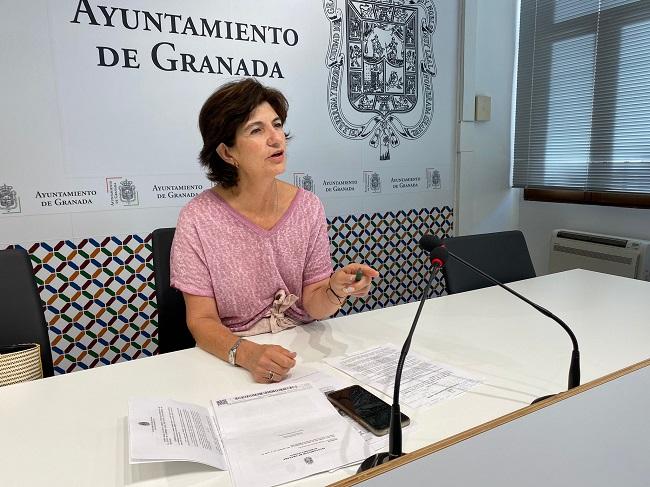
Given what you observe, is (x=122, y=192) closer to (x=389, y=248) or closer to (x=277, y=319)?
(x=277, y=319)

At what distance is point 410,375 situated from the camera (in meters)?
1.13

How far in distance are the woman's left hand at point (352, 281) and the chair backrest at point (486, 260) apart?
61 centimetres

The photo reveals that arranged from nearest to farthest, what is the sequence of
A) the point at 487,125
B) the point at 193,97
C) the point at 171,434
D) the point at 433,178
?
the point at 171,434 → the point at 193,97 → the point at 433,178 → the point at 487,125

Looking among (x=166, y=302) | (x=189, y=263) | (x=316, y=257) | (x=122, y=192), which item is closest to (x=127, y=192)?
(x=122, y=192)

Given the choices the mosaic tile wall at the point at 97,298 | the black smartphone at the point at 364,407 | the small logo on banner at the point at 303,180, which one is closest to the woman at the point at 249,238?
the black smartphone at the point at 364,407

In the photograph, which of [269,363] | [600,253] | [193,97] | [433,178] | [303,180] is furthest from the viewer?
[433,178]

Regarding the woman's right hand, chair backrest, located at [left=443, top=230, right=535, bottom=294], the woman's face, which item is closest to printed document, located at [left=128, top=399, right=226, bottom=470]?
the woman's right hand

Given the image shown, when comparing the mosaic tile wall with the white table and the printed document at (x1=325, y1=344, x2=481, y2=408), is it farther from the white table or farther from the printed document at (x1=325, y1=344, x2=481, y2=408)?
the printed document at (x1=325, y1=344, x2=481, y2=408)

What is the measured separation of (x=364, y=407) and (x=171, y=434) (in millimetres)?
368

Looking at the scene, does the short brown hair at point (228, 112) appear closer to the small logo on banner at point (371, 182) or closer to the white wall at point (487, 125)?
the small logo on banner at point (371, 182)

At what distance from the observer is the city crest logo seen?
9.05ft

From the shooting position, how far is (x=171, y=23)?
7.39ft

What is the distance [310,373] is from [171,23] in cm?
187

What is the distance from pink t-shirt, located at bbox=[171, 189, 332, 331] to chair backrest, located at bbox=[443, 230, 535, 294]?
57 cm
